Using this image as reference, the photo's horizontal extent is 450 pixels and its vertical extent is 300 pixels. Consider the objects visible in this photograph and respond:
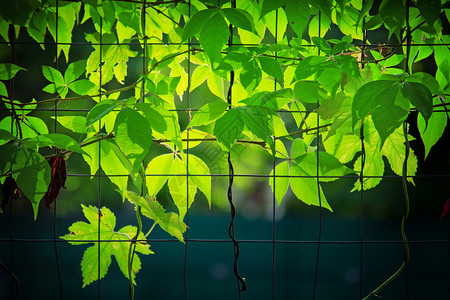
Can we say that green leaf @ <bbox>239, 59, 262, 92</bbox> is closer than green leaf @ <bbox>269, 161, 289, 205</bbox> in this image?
Yes

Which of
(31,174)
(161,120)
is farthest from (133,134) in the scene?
(31,174)

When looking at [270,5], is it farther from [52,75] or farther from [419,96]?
[52,75]

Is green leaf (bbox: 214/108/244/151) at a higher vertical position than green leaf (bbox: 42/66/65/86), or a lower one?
lower

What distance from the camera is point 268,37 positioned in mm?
2566

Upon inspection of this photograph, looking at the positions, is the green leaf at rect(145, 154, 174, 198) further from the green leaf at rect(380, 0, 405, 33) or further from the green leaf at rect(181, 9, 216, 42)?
the green leaf at rect(380, 0, 405, 33)

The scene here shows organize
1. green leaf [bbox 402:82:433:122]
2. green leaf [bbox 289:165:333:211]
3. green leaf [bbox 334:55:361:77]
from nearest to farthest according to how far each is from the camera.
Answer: green leaf [bbox 402:82:433:122] < green leaf [bbox 334:55:361:77] < green leaf [bbox 289:165:333:211]

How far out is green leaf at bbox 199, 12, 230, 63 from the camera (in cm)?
67

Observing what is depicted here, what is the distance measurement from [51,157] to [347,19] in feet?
2.23

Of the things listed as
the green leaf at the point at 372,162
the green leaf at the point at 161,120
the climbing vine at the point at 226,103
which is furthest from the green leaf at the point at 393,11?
the green leaf at the point at 161,120

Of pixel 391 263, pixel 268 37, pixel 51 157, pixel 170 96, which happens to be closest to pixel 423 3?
pixel 170 96

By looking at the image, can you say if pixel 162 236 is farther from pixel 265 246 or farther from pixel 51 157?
pixel 51 157

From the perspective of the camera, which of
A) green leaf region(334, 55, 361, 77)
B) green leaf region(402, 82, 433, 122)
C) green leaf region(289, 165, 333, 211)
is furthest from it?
green leaf region(289, 165, 333, 211)

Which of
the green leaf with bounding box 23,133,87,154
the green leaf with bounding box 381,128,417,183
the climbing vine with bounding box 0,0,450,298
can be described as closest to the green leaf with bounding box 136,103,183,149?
the climbing vine with bounding box 0,0,450,298

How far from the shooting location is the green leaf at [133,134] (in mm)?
649
